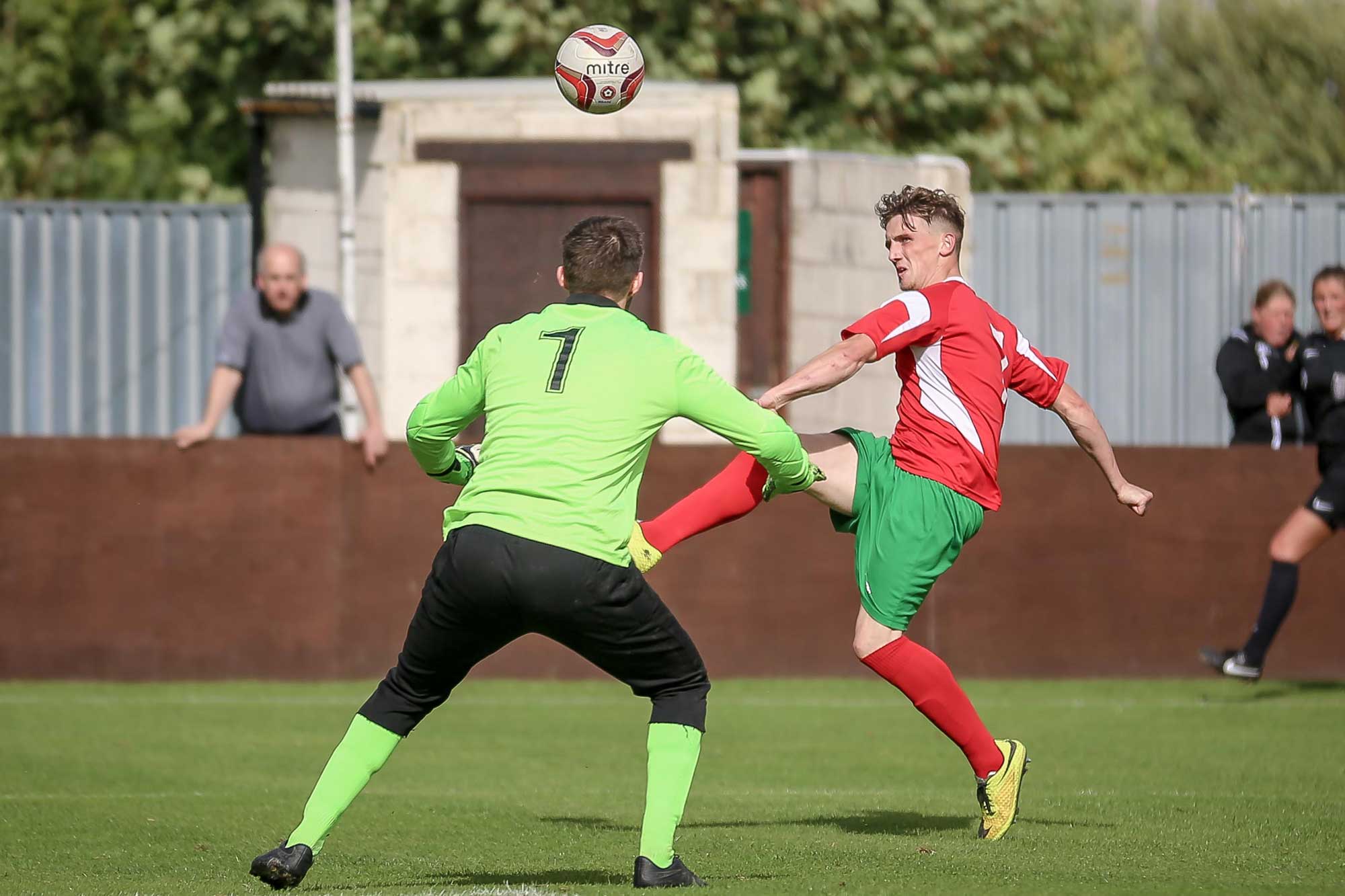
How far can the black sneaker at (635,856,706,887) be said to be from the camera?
16.9ft

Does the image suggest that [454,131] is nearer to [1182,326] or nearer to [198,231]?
[198,231]

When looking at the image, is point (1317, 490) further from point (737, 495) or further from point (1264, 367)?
point (737, 495)

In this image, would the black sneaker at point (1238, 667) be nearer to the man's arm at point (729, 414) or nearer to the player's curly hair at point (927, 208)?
the player's curly hair at point (927, 208)

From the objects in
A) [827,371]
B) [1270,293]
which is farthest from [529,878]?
[1270,293]

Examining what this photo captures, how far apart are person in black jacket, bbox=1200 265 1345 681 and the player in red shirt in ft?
12.8

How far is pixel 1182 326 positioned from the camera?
15773 mm

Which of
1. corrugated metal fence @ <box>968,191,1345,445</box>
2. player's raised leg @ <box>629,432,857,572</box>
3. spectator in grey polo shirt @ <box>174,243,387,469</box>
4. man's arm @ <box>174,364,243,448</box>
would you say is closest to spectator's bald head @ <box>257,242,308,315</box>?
spectator in grey polo shirt @ <box>174,243,387,469</box>

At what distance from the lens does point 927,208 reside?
636 centimetres

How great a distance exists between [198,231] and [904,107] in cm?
843

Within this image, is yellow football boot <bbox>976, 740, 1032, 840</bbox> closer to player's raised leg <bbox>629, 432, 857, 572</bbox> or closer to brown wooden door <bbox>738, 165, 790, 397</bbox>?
player's raised leg <bbox>629, 432, 857, 572</bbox>

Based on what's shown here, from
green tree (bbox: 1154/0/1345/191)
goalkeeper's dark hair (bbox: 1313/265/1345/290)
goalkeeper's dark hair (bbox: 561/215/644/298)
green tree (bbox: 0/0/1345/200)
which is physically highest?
green tree (bbox: 1154/0/1345/191)

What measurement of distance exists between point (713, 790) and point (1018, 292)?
8948 mm

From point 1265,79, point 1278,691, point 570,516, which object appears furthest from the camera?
point 1265,79

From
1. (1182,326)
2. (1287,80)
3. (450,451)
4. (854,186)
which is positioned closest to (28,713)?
(450,451)
